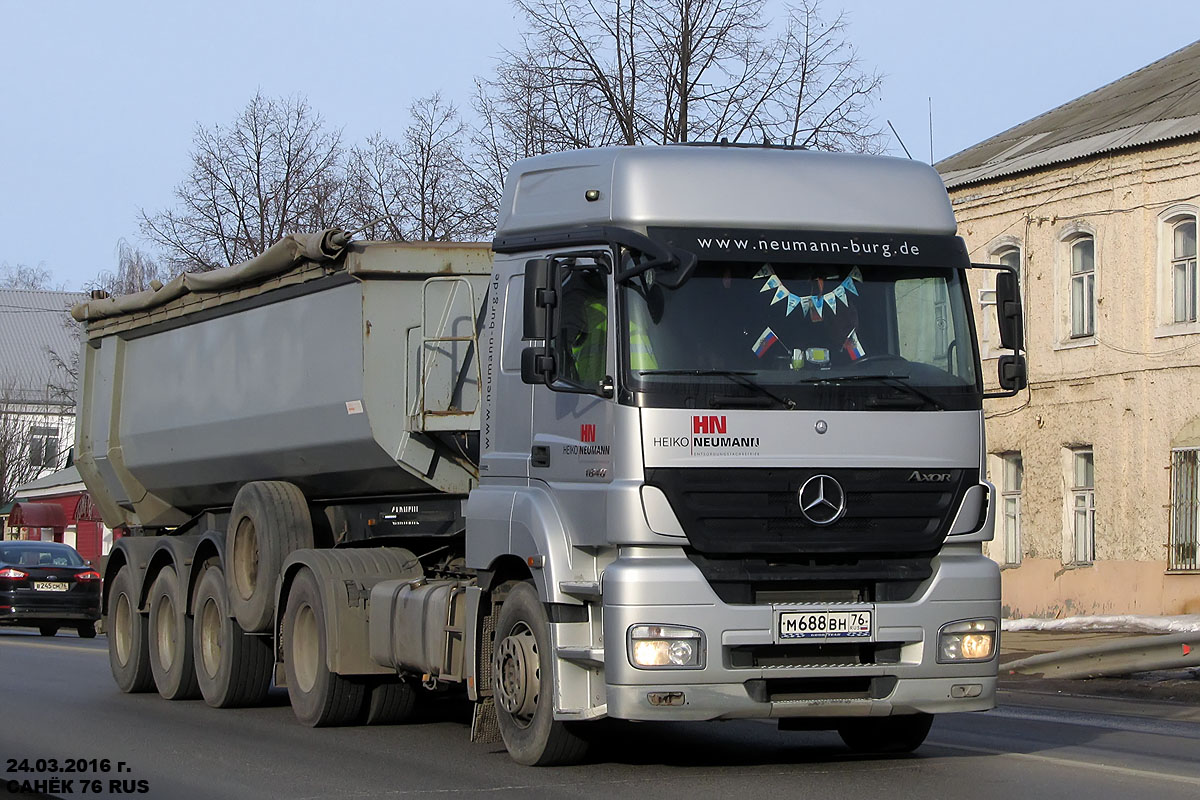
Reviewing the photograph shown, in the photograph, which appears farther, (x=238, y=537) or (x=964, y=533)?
(x=238, y=537)

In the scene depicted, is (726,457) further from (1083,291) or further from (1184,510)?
(1083,291)

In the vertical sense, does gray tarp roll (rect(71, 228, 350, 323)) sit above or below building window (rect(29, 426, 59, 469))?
below

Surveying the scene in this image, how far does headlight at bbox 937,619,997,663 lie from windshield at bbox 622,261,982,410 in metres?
1.11

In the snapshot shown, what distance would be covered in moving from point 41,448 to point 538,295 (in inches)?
2931

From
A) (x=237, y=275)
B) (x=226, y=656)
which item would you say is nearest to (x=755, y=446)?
(x=237, y=275)

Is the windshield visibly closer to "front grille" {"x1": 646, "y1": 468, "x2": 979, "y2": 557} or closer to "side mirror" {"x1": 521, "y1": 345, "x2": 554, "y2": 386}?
"front grille" {"x1": 646, "y1": 468, "x2": 979, "y2": 557}

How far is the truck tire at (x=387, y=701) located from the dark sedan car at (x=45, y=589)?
637 inches

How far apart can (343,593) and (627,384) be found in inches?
159

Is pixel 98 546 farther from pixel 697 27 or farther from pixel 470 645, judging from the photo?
pixel 470 645

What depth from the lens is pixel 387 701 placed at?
497 inches

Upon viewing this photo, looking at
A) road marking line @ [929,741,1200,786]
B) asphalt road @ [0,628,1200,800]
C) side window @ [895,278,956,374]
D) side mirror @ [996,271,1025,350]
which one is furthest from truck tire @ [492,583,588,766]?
side mirror @ [996,271,1025,350]

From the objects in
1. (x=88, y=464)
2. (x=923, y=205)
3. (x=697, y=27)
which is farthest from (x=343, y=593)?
(x=697, y=27)

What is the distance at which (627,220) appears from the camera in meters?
9.14

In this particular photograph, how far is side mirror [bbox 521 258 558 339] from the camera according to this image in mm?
9023
